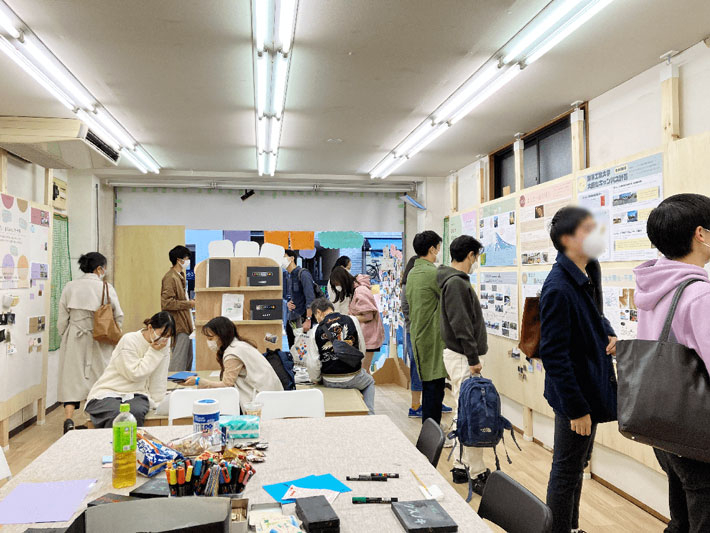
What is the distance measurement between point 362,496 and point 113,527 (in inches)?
31.0

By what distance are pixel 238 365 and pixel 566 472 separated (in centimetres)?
204

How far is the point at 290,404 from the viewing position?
292cm

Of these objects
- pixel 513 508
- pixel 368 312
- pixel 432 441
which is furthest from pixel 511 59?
pixel 368 312

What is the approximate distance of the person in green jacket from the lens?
399 centimetres

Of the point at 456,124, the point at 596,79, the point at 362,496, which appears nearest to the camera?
the point at 362,496

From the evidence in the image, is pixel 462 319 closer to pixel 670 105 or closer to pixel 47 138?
pixel 670 105

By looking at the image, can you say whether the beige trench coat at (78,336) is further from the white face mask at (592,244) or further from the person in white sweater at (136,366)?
the white face mask at (592,244)

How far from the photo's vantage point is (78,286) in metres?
4.94

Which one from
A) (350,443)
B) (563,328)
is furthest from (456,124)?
(350,443)

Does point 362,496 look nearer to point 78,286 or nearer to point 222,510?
point 222,510

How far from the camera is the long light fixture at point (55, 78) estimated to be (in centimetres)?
292

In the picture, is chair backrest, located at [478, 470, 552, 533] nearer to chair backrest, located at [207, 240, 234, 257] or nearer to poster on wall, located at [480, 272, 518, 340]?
poster on wall, located at [480, 272, 518, 340]

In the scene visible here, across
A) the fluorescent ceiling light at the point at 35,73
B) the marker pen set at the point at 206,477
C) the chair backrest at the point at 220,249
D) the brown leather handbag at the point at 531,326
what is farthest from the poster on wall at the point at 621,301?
the fluorescent ceiling light at the point at 35,73

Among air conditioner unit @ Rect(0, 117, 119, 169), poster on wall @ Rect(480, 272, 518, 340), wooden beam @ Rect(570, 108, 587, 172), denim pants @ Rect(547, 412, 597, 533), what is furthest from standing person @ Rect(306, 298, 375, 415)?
air conditioner unit @ Rect(0, 117, 119, 169)
